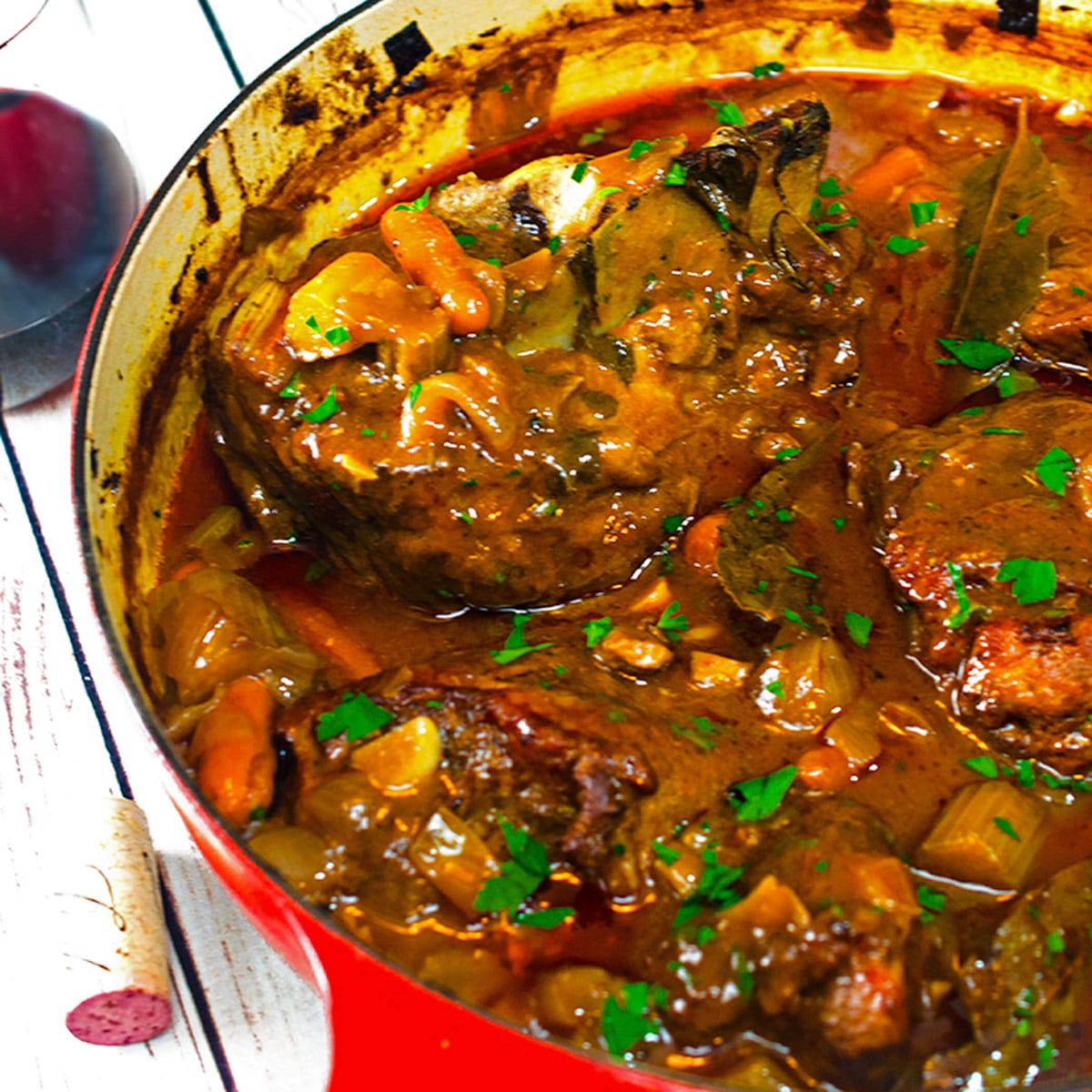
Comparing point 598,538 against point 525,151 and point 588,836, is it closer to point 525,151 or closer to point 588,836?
point 588,836

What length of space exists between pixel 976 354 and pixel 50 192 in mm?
2309

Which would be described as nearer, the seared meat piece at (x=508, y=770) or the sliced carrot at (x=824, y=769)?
the seared meat piece at (x=508, y=770)

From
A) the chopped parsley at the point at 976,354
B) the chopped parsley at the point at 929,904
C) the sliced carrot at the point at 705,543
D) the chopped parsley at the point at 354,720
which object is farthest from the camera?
the chopped parsley at the point at 976,354

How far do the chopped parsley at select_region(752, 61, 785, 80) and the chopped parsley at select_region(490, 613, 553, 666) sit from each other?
5.65 ft

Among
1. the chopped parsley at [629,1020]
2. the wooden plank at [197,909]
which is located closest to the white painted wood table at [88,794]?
the wooden plank at [197,909]

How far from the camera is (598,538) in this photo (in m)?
2.54

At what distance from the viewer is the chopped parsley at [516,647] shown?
92.9 inches

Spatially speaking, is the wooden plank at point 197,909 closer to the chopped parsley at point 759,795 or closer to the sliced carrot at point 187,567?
the sliced carrot at point 187,567

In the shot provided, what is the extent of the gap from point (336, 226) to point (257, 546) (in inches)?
37.3

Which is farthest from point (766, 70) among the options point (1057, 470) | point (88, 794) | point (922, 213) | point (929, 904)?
point (88, 794)

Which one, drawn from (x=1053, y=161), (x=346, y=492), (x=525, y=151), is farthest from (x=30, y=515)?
(x=1053, y=161)

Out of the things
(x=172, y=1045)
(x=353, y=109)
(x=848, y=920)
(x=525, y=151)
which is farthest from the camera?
(x=525, y=151)

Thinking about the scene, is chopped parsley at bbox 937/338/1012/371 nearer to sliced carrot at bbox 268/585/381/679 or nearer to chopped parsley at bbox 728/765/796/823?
chopped parsley at bbox 728/765/796/823

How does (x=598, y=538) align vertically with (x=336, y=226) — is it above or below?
below
